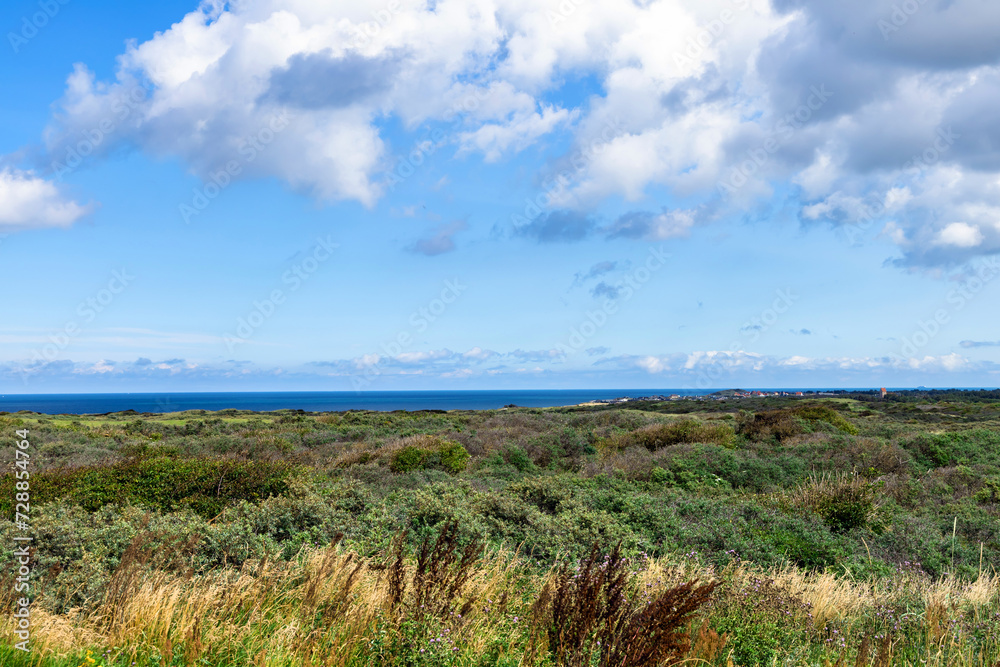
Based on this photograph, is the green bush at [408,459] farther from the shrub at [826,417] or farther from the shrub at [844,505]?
the shrub at [826,417]

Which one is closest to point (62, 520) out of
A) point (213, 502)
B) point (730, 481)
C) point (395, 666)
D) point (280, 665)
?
point (213, 502)

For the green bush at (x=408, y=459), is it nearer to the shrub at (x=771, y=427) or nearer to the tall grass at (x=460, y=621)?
the tall grass at (x=460, y=621)

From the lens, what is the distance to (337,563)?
5285 mm

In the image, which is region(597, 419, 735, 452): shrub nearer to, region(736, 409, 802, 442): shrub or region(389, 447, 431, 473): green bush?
region(736, 409, 802, 442): shrub

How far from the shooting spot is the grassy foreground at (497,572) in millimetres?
4113

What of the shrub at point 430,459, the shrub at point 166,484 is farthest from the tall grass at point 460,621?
the shrub at point 430,459

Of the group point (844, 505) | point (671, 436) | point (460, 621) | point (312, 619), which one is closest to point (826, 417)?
point (671, 436)

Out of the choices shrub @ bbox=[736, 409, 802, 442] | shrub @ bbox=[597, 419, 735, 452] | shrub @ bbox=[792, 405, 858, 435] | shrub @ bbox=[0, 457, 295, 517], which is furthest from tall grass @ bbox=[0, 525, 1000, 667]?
shrub @ bbox=[792, 405, 858, 435]

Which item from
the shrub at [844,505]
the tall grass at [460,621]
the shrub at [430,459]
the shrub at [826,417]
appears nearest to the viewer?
the tall grass at [460,621]

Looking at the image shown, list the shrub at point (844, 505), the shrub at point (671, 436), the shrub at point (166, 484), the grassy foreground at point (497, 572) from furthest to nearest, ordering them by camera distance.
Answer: the shrub at point (671, 436) < the shrub at point (844, 505) < the shrub at point (166, 484) < the grassy foreground at point (497, 572)

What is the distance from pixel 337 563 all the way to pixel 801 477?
15.0 m

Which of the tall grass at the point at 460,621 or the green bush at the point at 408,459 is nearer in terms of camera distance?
the tall grass at the point at 460,621

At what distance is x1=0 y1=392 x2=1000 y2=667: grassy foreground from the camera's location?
13.5 ft

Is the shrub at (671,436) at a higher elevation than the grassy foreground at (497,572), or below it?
below
